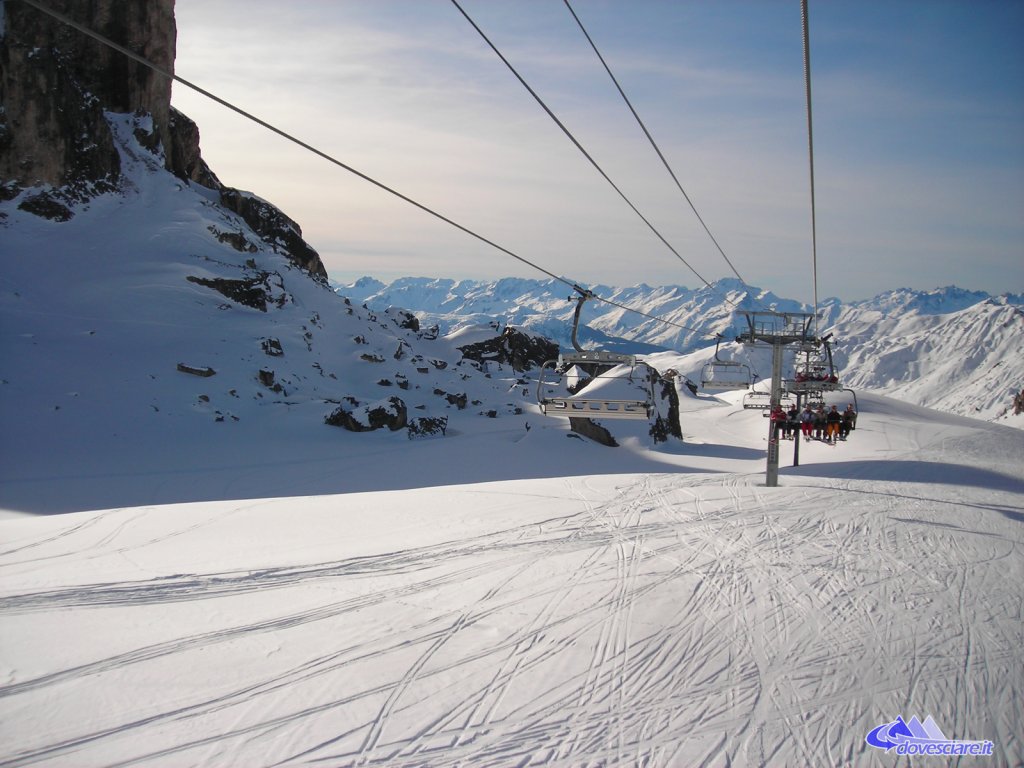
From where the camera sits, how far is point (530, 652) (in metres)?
9.30

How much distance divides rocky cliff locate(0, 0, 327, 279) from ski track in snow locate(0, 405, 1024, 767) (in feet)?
147

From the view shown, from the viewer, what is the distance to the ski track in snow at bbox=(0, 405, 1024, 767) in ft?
24.1

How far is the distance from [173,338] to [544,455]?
2417 centimetres

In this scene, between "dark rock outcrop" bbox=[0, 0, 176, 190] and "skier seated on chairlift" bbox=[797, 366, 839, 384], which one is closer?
"skier seated on chairlift" bbox=[797, 366, 839, 384]

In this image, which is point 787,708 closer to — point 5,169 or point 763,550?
point 763,550

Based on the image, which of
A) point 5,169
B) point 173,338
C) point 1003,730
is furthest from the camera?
point 5,169

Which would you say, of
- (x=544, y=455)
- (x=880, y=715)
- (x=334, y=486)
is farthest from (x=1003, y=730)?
(x=544, y=455)

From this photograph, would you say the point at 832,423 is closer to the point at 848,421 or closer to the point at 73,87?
the point at 848,421

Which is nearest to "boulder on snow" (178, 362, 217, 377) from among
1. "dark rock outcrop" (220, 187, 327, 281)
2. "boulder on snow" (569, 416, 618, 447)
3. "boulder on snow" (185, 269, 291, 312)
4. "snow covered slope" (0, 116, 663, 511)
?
"snow covered slope" (0, 116, 663, 511)

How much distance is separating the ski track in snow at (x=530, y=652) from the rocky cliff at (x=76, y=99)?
4468 cm

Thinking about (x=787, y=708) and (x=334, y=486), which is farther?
(x=334, y=486)

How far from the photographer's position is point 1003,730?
7.98 metres

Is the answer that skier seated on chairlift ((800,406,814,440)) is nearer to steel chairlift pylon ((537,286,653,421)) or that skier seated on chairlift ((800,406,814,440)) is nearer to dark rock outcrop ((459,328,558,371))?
steel chairlift pylon ((537,286,653,421))

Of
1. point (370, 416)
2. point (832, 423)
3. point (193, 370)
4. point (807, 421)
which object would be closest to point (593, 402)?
point (807, 421)
